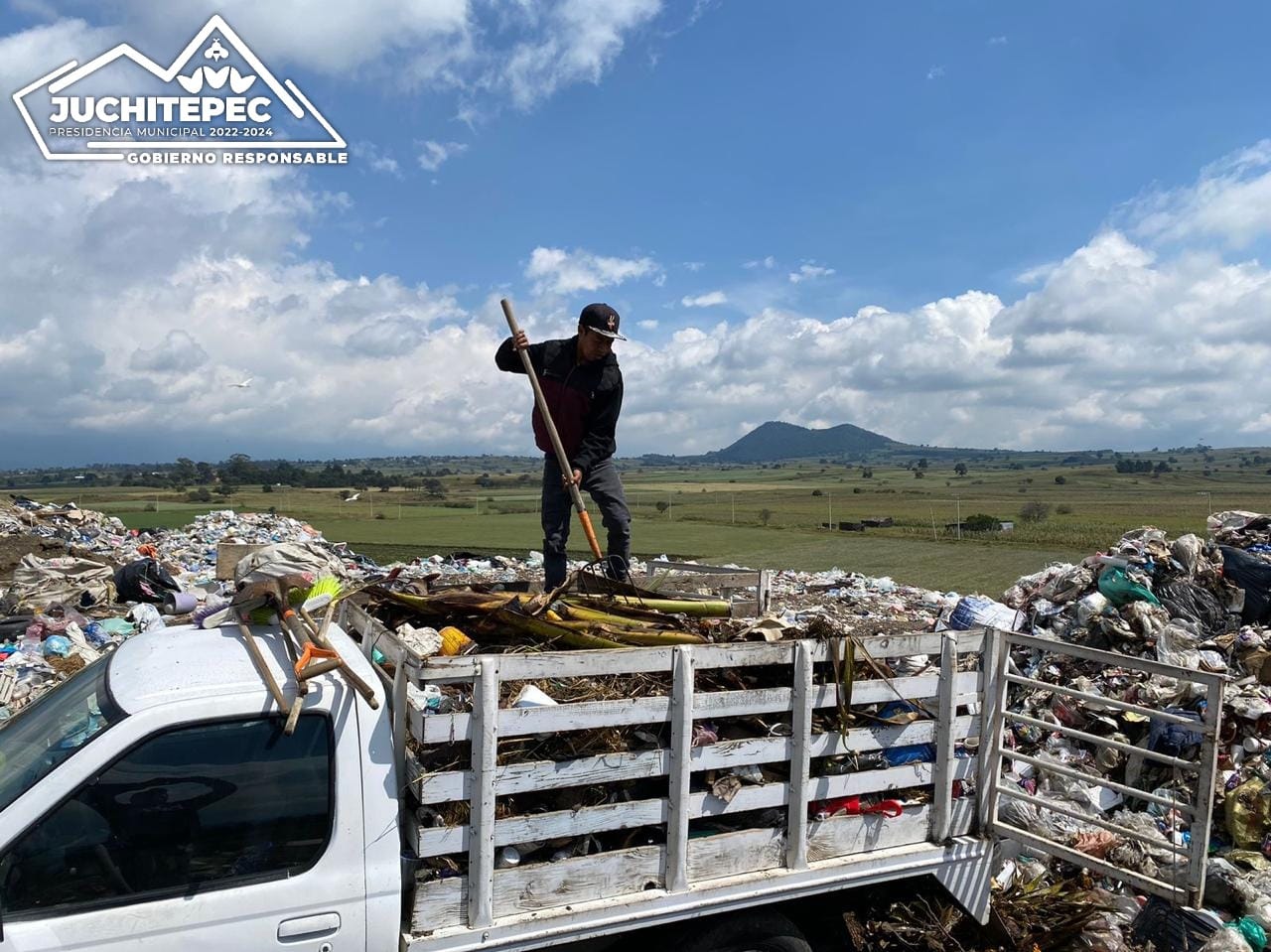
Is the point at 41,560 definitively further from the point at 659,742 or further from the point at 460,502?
the point at 460,502

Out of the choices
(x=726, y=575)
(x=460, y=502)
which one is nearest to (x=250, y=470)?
(x=460, y=502)

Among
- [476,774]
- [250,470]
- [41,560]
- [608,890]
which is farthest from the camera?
[250,470]

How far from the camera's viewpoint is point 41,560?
41.5 feet

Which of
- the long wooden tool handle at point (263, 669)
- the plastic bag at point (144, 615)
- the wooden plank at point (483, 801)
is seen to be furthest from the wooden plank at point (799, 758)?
the plastic bag at point (144, 615)

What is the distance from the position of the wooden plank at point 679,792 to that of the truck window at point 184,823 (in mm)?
1063

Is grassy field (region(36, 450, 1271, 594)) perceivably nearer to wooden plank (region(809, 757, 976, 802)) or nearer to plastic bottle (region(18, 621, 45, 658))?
plastic bottle (region(18, 621, 45, 658))

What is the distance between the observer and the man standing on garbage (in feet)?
17.0

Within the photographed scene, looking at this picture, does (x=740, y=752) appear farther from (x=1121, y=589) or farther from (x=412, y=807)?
(x=1121, y=589)

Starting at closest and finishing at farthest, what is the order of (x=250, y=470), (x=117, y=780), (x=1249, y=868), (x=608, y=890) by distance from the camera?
1. (x=117, y=780)
2. (x=608, y=890)
3. (x=1249, y=868)
4. (x=250, y=470)

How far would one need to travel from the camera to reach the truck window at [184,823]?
2223 millimetres

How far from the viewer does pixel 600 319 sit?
5.00 meters

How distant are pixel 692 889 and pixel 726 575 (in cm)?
215

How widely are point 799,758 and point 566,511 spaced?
252 cm

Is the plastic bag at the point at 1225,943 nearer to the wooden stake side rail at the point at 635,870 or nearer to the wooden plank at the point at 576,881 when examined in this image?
the wooden stake side rail at the point at 635,870
